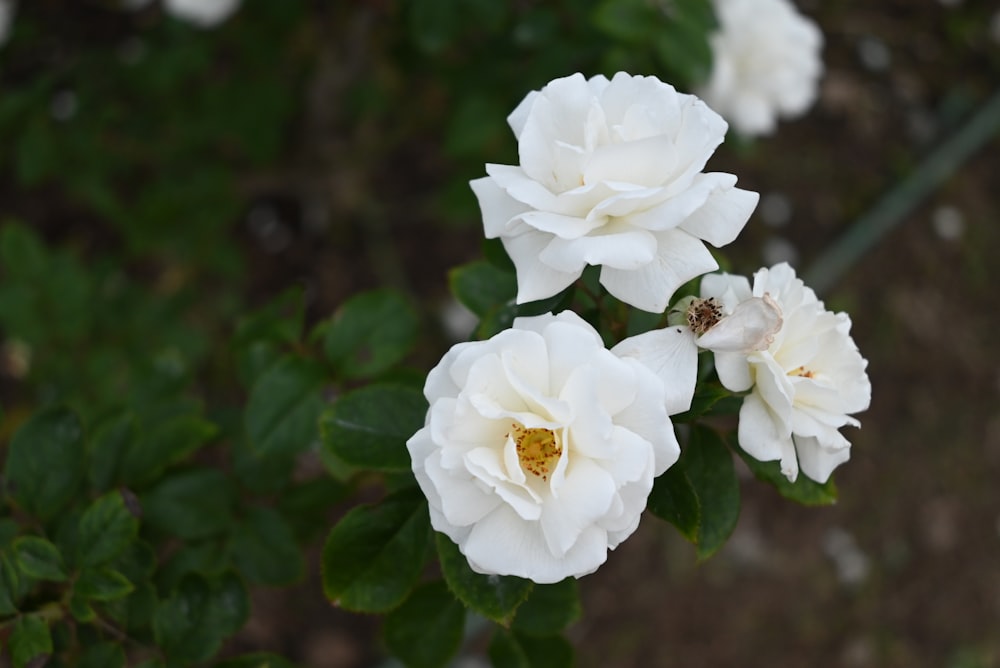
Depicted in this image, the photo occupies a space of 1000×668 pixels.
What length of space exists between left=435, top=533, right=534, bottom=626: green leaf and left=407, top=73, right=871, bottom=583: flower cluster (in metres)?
0.08

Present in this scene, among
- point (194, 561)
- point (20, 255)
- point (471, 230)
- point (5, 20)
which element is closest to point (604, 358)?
point (194, 561)

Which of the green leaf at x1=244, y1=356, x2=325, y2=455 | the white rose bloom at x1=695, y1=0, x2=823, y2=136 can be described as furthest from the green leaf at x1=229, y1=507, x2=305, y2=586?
the white rose bloom at x1=695, y1=0, x2=823, y2=136

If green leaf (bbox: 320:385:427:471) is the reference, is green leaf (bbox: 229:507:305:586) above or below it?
below

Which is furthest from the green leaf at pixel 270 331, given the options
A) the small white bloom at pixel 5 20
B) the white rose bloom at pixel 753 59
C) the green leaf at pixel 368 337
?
the small white bloom at pixel 5 20

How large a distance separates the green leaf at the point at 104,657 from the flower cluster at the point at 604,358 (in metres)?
0.43

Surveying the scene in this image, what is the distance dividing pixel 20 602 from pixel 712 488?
70 cm

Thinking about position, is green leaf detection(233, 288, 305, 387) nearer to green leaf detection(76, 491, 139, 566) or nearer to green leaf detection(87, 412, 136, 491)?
green leaf detection(87, 412, 136, 491)

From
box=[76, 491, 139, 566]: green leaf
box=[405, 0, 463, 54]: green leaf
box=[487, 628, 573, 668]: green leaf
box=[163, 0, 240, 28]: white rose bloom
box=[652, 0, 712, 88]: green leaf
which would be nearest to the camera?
box=[76, 491, 139, 566]: green leaf

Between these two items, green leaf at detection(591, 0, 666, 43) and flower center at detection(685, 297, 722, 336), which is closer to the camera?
flower center at detection(685, 297, 722, 336)

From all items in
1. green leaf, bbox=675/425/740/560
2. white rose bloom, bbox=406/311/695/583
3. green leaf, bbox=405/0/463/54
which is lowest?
green leaf, bbox=405/0/463/54

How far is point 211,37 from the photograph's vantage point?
189 centimetres

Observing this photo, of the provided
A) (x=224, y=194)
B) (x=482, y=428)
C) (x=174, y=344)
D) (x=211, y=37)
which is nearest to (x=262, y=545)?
(x=482, y=428)

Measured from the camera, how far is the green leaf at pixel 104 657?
892 millimetres

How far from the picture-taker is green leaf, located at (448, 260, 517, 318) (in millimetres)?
973
